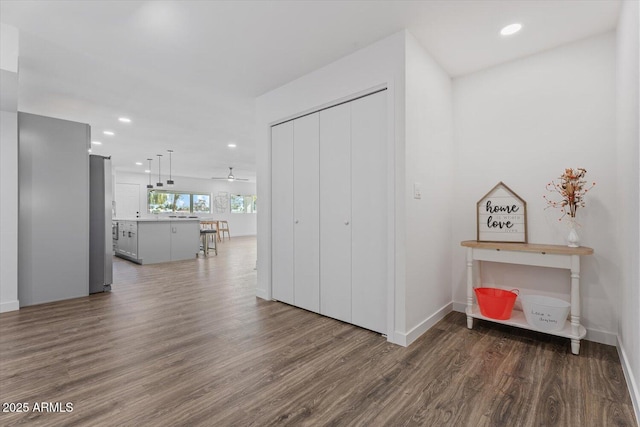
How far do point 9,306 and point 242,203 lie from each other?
10672 mm

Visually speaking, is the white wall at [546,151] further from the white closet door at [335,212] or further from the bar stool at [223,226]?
the bar stool at [223,226]

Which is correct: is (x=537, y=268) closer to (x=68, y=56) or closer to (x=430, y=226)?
(x=430, y=226)

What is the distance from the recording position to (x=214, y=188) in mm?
12844

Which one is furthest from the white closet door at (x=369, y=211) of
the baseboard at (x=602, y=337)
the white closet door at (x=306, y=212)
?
the baseboard at (x=602, y=337)

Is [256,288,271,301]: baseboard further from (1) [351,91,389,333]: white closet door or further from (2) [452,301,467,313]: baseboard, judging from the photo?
(2) [452,301,467,313]: baseboard

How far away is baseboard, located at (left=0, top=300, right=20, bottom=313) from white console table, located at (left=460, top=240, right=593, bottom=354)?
4.62 metres

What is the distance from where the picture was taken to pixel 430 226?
8.87 feet

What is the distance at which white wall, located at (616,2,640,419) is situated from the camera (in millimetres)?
1570

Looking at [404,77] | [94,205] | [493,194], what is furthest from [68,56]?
[493,194]

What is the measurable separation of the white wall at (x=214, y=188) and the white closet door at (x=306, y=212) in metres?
9.78

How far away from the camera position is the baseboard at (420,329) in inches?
90.9

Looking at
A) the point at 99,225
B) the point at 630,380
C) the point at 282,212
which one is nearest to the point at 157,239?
the point at 99,225

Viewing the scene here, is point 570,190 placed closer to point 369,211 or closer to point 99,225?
point 369,211

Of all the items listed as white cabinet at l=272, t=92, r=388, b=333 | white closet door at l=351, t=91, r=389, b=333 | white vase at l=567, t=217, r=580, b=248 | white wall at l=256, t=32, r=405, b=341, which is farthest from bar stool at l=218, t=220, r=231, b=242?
white vase at l=567, t=217, r=580, b=248
